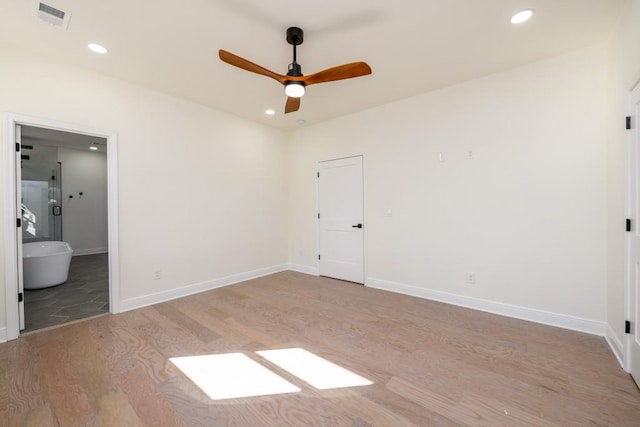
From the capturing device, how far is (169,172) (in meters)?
3.59

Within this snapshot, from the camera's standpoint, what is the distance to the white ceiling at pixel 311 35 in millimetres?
2035

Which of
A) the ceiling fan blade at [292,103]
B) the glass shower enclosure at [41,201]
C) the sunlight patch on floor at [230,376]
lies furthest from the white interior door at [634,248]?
the glass shower enclosure at [41,201]

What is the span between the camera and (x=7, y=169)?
96.4 inches

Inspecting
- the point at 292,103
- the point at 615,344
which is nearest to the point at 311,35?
the point at 292,103

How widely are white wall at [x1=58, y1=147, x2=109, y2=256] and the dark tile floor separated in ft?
7.30

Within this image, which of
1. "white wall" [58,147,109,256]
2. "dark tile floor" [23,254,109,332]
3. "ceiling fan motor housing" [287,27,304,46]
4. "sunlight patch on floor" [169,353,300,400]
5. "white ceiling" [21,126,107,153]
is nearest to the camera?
"sunlight patch on floor" [169,353,300,400]

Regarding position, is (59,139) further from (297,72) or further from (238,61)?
(297,72)

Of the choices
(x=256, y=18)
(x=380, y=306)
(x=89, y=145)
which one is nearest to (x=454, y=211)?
(x=380, y=306)

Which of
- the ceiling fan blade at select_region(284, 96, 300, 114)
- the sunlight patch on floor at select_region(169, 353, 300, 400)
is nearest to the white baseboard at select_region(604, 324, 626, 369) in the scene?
the sunlight patch on floor at select_region(169, 353, 300, 400)

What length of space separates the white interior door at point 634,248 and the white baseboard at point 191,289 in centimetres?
446

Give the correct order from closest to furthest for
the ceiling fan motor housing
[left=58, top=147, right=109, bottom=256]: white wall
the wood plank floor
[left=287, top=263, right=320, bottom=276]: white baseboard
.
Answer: the wood plank floor → the ceiling fan motor housing → [left=287, top=263, right=320, bottom=276]: white baseboard → [left=58, top=147, right=109, bottom=256]: white wall

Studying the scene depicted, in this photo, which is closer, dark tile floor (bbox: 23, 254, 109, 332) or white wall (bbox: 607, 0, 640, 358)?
white wall (bbox: 607, 0, 640, 358)

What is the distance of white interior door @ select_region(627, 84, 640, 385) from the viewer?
182cm

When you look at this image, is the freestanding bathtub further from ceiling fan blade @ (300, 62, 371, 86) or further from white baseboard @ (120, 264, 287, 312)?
ceiling fan blade @ (300, 62, 371, 86)
